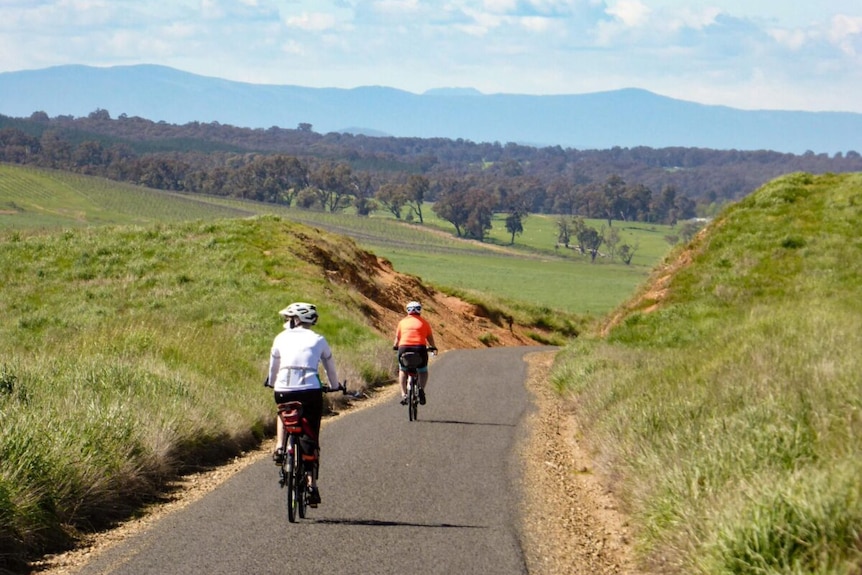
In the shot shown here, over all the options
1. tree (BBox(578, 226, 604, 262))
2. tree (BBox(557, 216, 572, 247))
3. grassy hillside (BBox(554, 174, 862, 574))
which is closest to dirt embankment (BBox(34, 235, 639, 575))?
grassy hillside (BBox(554, 174, 862, 574))

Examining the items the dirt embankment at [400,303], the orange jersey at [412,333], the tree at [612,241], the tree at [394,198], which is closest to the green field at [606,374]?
the dirt embankment at [400,303]

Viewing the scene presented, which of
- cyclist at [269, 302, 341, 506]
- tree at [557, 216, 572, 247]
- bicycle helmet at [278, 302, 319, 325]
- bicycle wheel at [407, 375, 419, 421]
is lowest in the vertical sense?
tree at [557, 216, 572, 247]

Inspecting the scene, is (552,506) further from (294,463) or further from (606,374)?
(606,374)

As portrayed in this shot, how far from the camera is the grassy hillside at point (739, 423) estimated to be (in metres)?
6.70

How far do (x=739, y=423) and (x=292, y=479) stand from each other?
4.17m

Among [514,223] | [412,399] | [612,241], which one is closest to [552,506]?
[412,399]

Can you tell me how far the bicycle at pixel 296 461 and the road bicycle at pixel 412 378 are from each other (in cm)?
706

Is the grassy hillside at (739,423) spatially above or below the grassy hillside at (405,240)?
above

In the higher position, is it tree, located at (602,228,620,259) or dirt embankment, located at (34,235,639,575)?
dirt embankment, located at (34,235,639,575)

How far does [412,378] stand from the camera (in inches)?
693

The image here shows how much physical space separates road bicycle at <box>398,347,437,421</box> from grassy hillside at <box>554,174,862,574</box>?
273 cm

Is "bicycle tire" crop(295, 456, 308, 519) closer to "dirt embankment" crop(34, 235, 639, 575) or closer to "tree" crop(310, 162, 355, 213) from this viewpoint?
"dirt embankment" crop(34, 235, 639, 575)

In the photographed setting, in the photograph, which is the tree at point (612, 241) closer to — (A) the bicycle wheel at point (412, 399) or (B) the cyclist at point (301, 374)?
(A) the bicycle wheel at point (412, 399)

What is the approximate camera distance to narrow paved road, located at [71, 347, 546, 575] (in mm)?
8430
